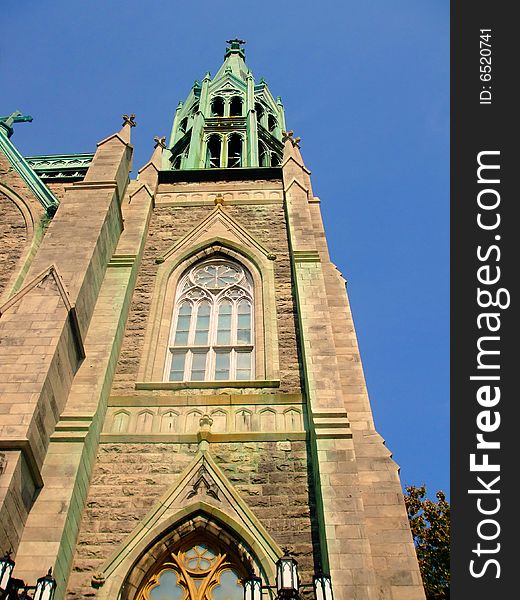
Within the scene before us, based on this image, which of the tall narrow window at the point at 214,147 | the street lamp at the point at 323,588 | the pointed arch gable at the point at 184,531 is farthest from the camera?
the tall narrow window at the point at 214,147

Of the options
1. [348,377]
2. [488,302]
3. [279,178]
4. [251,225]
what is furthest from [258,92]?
[488,302]

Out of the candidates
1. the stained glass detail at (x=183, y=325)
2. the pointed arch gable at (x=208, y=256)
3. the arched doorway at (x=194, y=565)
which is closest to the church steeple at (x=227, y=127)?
the pointed arch gable at (x=208, y=256)

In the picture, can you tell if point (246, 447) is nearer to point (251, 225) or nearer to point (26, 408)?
point (26, 408)

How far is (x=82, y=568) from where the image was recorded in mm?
7875

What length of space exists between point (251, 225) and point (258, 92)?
15.7 meters

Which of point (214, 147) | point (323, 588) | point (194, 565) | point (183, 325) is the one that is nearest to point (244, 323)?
point (183, 325)

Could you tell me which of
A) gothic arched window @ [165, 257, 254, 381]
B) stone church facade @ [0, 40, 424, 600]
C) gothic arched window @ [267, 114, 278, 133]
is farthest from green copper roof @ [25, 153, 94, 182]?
gothic arched window @ [267, 114, 278, 133]

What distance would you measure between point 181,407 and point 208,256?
4.75 meters

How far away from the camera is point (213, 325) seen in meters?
12.2

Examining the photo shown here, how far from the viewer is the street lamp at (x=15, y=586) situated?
6254 millimetres

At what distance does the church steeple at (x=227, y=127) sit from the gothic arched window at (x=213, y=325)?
684cm

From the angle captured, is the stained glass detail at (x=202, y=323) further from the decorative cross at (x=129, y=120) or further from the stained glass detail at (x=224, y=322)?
the decorative cross at (x=129, y=120)

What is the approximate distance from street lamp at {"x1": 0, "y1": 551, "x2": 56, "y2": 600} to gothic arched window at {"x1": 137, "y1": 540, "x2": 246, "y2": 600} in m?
1.60

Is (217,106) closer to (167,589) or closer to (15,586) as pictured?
(167,589)
